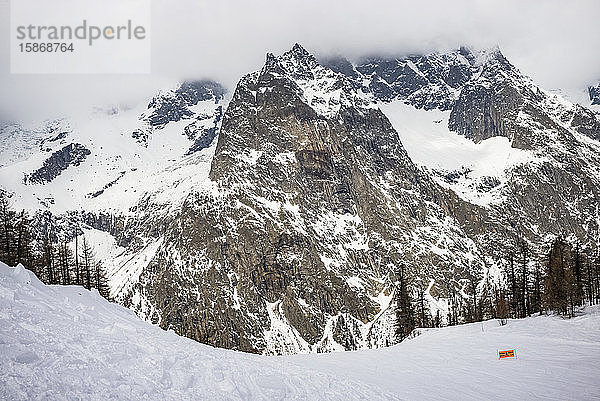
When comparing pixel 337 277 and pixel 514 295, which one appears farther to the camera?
pixel 337 277

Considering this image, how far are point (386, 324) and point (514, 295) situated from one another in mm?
118282

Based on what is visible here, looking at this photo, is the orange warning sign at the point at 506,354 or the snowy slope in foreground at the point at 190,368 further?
the orange warning sign at the point at 506,354

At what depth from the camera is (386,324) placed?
174 metres

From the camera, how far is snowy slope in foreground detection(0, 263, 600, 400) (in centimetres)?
930

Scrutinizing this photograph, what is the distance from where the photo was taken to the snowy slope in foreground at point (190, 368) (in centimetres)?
930

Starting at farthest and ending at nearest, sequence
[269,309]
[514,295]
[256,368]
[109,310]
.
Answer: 1. [269,309]
2. [514,295]
3. [109,310]
4. [256,368]

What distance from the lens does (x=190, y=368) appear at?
11.2 m

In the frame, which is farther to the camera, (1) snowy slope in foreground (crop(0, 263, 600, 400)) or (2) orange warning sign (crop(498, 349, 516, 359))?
(2) orange warning sign (crop(498, 349, 516, 359))

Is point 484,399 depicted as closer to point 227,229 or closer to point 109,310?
point 109,310

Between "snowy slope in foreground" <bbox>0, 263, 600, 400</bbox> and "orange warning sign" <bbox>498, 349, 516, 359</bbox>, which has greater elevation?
"snowy slope in foreground" <bbox>0, 263, 600, 400</bbox>

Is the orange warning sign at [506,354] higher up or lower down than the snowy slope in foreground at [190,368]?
lower down

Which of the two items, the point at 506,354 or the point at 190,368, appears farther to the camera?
the point at 506,354

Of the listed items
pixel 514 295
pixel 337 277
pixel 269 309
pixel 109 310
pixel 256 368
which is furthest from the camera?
pixel 337 277

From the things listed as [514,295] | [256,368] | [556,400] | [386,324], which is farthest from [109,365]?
[386,324]
